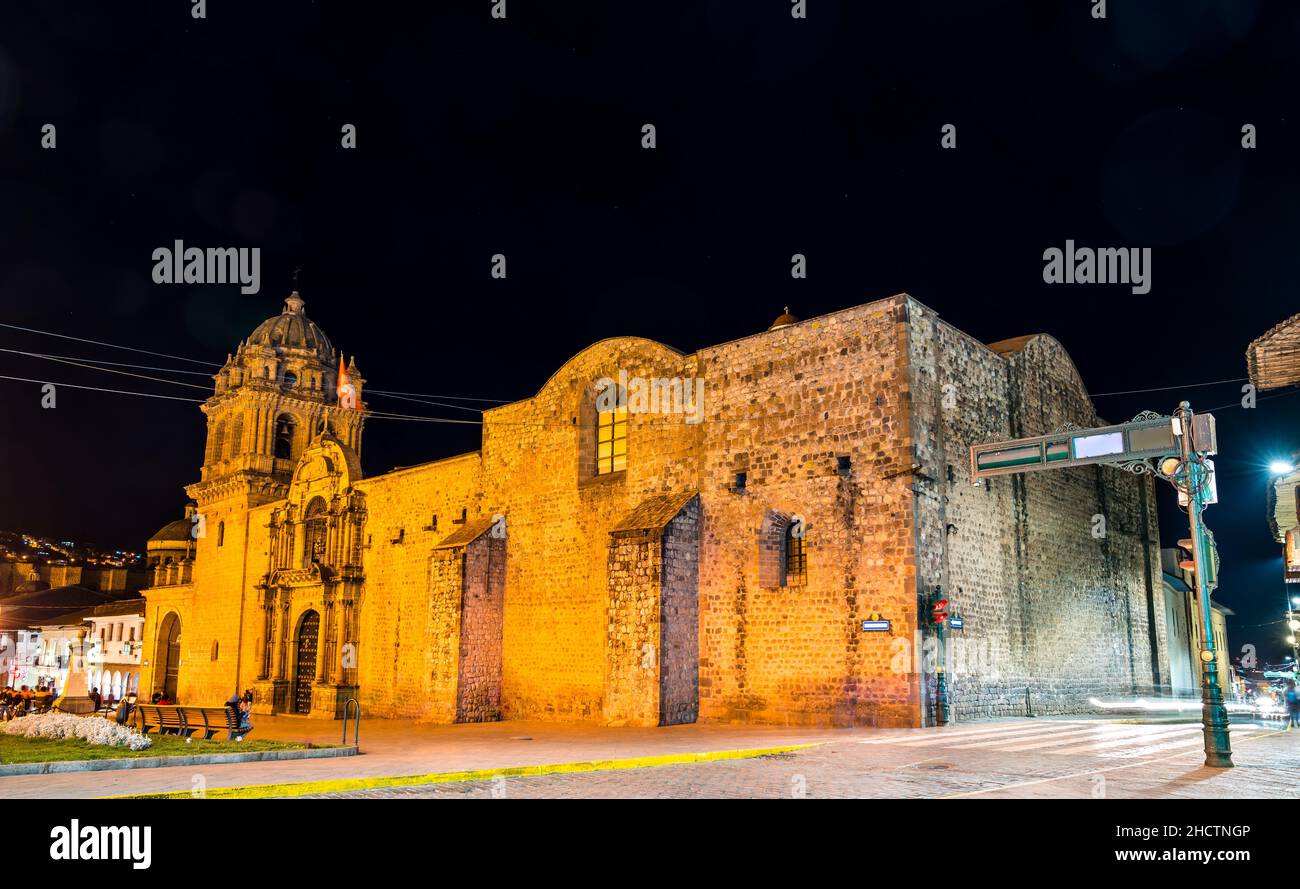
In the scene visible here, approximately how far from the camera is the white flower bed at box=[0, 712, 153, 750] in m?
13.5

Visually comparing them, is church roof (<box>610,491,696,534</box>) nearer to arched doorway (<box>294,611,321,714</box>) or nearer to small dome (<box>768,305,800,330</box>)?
small dome (<box>768,305,800,330</box>)

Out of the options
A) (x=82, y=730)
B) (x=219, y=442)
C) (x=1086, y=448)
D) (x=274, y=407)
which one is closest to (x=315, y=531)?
(x=274, y=407)

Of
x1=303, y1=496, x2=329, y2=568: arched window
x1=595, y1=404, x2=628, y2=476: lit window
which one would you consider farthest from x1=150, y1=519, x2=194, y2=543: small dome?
x1=595, y1=404, x2=628, y2=476: lit window

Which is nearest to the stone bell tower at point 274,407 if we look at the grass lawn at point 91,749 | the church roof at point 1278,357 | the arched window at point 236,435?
the arched window at point 236,435

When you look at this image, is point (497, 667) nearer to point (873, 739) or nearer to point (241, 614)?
point (873, 739)

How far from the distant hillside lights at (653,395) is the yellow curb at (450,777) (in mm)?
10365

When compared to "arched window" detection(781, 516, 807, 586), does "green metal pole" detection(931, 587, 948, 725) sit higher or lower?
lower

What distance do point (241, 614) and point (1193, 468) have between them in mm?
35383

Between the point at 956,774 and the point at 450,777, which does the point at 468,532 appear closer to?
the point at 450,777

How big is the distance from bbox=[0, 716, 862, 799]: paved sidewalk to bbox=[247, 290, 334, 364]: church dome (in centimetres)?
2275

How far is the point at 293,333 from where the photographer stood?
144ft
